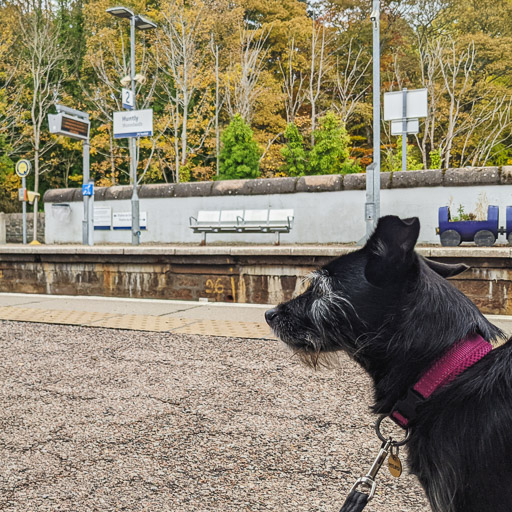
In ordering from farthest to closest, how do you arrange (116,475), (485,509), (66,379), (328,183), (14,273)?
1. (328,183)
2. (14,273)
3. (66,379)
4. (116,475)
5. (485,509)

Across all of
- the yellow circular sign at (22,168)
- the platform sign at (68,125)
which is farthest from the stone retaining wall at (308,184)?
the yellow circular sign at (22,168)

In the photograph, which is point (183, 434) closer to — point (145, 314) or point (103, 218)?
point (145, 314)

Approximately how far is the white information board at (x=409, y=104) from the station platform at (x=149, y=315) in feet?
30.7

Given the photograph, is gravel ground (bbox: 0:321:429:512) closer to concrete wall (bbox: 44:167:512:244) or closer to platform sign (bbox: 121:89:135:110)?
concrete wall (bbox: 44:167:512:244)

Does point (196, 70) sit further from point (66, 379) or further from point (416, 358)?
point (416, 358)

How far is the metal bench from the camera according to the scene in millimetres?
17016

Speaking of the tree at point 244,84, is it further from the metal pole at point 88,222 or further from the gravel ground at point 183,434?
the gravel ground at point 183,434

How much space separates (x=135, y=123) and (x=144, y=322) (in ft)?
43.1

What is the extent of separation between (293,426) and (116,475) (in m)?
1.29

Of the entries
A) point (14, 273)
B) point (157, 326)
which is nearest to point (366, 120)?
point (14, 273)

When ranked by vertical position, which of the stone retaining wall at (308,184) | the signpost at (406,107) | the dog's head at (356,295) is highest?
the signpost at (406,107)

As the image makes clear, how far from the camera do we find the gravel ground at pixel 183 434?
276cm

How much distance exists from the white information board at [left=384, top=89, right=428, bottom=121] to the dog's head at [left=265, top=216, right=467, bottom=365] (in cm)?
1492

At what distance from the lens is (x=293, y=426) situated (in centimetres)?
376
